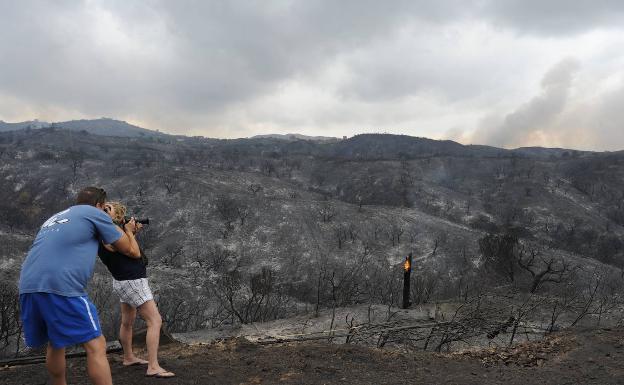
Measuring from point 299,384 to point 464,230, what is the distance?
61.2 metres

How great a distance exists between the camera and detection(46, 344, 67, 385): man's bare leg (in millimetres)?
3452

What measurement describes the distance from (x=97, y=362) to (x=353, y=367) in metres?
3.19

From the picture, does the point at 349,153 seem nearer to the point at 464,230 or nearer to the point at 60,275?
the point at 464,230

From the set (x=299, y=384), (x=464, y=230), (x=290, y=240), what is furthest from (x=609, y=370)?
(x=464, y=230)

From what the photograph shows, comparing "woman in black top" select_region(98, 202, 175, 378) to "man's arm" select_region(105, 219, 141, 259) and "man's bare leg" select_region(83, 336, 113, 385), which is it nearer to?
"man's arm" select_region(105, 219, 141, 259)

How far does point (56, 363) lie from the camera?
3523mm

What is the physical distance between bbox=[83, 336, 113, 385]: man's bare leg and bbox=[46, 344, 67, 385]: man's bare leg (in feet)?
0.88

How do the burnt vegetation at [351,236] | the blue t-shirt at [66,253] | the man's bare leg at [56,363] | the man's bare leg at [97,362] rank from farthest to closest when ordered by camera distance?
the burnt vegetation at [351,236], the man's bare leg at [56,363], the man's bare leg at [97,362], the blue t-shirt at [66,253]

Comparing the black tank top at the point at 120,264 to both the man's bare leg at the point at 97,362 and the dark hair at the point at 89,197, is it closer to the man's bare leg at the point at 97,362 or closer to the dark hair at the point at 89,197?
the dark hair at the point at 89,197

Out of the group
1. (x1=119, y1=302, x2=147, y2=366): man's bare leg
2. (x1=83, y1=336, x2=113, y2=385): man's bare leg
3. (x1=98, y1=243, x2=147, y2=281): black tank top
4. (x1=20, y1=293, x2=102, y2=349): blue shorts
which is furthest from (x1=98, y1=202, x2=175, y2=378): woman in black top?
(x1=20, y1=293, x2=102, y2=349): blue shorts

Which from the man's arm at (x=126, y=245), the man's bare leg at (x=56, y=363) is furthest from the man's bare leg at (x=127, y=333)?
the man's bare leg at (x=56, y=363)

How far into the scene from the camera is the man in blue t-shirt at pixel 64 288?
3186 millimetres

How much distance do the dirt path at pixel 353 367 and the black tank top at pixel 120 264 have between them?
3.53 ft

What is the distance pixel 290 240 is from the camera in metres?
57.2
